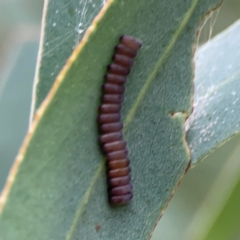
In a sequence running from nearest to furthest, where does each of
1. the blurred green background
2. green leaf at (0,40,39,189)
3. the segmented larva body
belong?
the segmented larva body, the blurred green background, green leaf at (0,40,39,189)

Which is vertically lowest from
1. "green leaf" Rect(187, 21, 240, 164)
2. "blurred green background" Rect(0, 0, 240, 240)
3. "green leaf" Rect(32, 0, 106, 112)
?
"blurred green background" Rect(0, 0, 240, 240)

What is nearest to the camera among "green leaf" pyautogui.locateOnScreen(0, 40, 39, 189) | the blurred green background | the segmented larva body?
the segmented larva body

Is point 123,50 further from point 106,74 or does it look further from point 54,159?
point 54,159

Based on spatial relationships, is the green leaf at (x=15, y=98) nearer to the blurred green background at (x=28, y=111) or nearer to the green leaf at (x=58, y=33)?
the blurred green background at (x=28, y=111)

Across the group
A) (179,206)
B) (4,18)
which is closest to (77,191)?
(179,206)

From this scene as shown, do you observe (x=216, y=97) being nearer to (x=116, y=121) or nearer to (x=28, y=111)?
(x=116, y=121)

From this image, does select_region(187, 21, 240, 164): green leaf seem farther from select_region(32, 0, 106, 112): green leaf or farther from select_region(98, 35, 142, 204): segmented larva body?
select_region(32, 0, 106, 112): green leaf

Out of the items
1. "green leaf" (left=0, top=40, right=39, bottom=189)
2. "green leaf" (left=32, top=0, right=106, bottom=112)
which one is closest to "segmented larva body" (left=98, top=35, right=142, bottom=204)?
"green leaf" (left=32, top=0, right=106, bottom=112)

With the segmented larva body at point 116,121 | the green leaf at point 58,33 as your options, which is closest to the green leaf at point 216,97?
the segmented larva body at point 116,121

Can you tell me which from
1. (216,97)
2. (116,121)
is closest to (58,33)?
(116,121)
